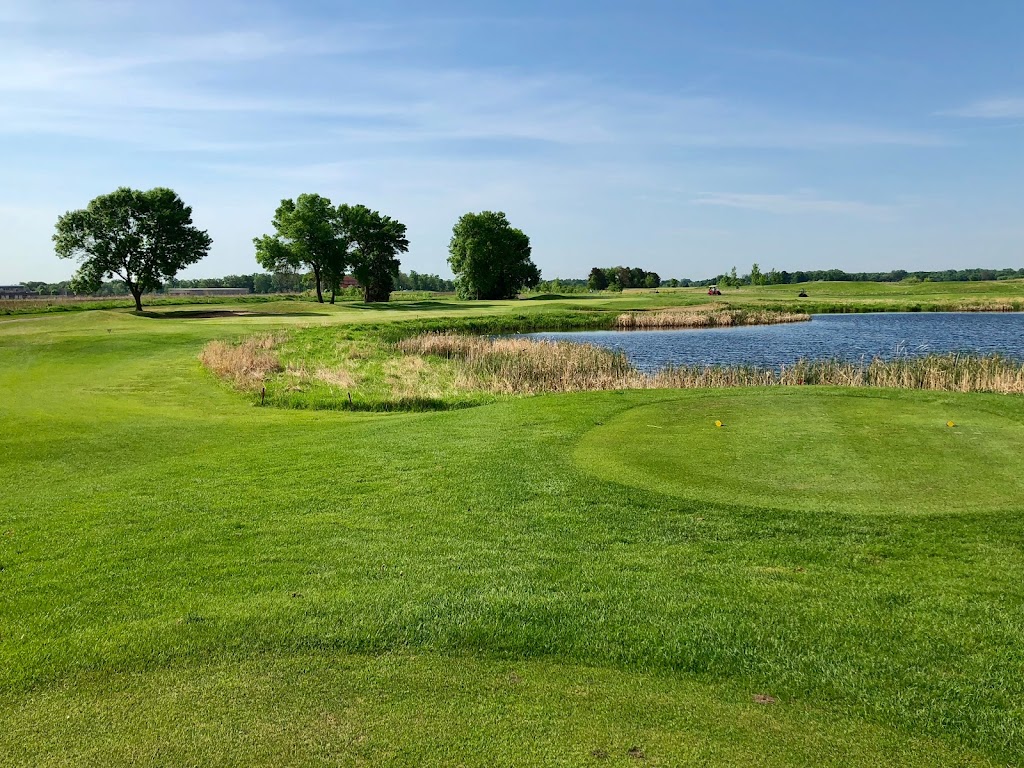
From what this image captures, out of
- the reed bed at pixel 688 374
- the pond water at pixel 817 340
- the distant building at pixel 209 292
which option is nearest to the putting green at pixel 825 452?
the reed bed at pixel 688 374

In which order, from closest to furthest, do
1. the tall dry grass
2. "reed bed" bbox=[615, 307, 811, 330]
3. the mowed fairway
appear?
the mowed fairway
the tall dry grass
"reed bed" bbox=[615, 307, 811, 330]

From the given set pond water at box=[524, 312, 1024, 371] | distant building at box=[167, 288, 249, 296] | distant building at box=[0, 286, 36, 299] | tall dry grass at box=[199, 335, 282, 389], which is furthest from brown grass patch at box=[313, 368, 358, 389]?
distant building at box=[167, 288, 249, 296]

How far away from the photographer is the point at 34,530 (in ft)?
21.5

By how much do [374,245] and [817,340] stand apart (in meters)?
54.0

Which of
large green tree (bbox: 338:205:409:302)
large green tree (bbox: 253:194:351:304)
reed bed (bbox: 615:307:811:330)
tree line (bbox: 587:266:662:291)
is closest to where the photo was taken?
reed bed (bbox: 615:307:811:330)

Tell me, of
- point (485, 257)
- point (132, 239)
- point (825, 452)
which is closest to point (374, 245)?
point (485, 257)

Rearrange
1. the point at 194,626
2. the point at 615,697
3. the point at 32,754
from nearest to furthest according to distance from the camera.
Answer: the point at 32,754 < the point at 615,697 < the point at 194,626

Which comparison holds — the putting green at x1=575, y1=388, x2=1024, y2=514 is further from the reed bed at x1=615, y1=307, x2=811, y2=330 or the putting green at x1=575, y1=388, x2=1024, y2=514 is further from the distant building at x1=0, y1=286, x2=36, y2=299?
the distant building at x1=0, y1=286, x2=36, y2=299

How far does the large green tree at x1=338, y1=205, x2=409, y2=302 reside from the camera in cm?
7538

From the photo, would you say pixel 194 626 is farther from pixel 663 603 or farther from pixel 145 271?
pixel 145 271

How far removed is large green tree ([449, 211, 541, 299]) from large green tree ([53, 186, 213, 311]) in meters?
33.2

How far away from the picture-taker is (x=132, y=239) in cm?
5606

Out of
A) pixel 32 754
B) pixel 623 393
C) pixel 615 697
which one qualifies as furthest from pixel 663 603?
pixel 623 393

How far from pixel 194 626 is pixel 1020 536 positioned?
21.9ft
